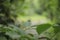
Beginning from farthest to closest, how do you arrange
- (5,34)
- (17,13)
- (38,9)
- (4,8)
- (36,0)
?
(38,9) → (36,0) → (17,13) → (4,8) → (5,34)

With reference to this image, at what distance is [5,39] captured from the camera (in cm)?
77

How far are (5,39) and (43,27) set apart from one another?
0.59 ft

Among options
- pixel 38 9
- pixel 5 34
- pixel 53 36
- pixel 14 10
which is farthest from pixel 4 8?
pixel 38 9

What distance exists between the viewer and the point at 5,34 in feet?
2.57

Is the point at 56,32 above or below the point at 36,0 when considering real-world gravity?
below

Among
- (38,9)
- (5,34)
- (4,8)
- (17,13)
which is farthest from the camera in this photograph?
(38,9)

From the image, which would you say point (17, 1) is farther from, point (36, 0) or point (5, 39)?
point (36, 0)

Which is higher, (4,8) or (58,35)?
(4,8)

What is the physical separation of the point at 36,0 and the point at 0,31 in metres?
3.76

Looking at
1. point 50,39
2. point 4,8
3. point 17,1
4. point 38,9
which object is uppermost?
point 38,9

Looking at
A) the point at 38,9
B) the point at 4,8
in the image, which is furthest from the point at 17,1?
the point at 38,9

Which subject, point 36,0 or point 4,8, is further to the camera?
point 36,0

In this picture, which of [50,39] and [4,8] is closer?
[50,39]

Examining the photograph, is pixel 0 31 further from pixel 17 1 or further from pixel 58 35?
pixel 17 1
